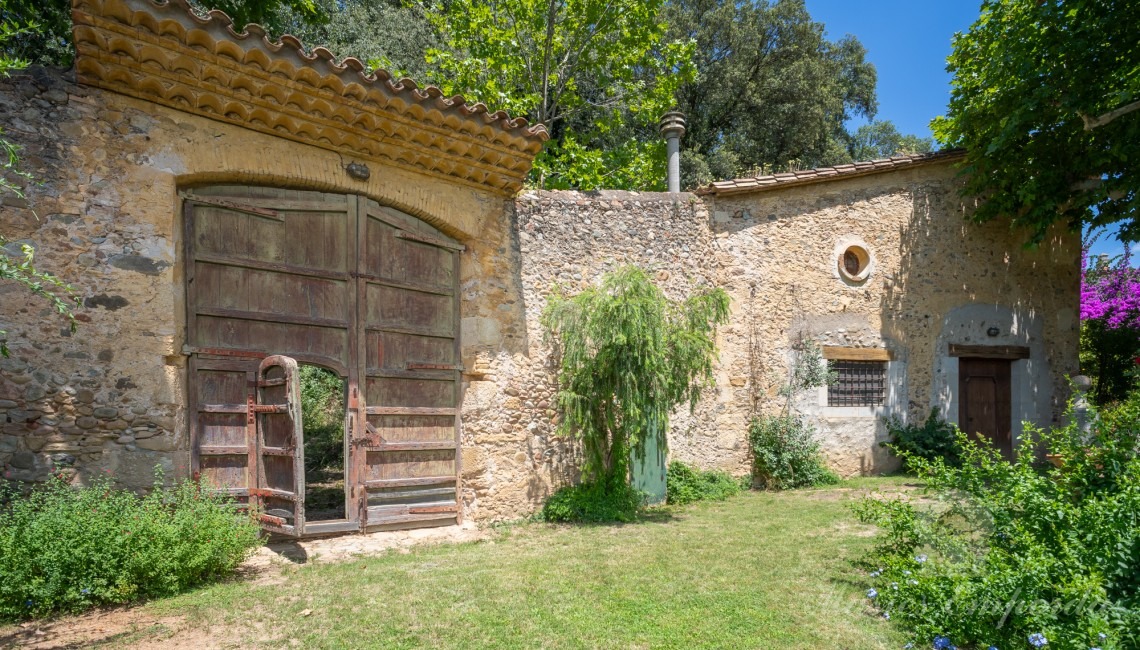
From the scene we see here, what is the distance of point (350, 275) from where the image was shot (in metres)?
6.09

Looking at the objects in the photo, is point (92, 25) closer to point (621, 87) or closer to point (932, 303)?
point (932, 303)

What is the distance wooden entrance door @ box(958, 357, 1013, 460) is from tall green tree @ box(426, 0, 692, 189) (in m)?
7.66

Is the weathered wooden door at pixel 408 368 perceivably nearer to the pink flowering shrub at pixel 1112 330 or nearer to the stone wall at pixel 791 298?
the stone wall at pixel 791 298

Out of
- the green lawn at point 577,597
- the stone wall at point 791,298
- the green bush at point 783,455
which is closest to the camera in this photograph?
the green lawn at point 577,597

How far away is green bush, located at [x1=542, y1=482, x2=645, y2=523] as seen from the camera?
7117 millimetres

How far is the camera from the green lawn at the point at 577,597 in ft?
12.5

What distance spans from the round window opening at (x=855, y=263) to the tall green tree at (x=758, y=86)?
10.5m

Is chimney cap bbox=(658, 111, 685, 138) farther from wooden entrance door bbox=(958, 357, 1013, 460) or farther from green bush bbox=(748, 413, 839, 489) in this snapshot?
wooden entrance door bbox=(958, 357, 1013, 460)

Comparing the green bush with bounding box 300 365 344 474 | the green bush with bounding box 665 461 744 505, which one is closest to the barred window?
the green bush with bounding box 665 461 744 505

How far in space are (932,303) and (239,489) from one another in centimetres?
974

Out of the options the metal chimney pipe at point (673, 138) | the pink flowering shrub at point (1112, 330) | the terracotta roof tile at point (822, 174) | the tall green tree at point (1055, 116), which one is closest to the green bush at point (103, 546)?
the terracotta roof tile at point (822, 174)

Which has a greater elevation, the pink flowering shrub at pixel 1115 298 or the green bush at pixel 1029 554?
the pink flowering shrub at pixel 1115 298

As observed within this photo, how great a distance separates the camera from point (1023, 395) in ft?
35.7

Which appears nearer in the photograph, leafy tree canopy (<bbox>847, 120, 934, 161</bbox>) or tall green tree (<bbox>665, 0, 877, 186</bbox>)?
tall green tree (<bbox>665, 0, 877, 186</bbox>)
